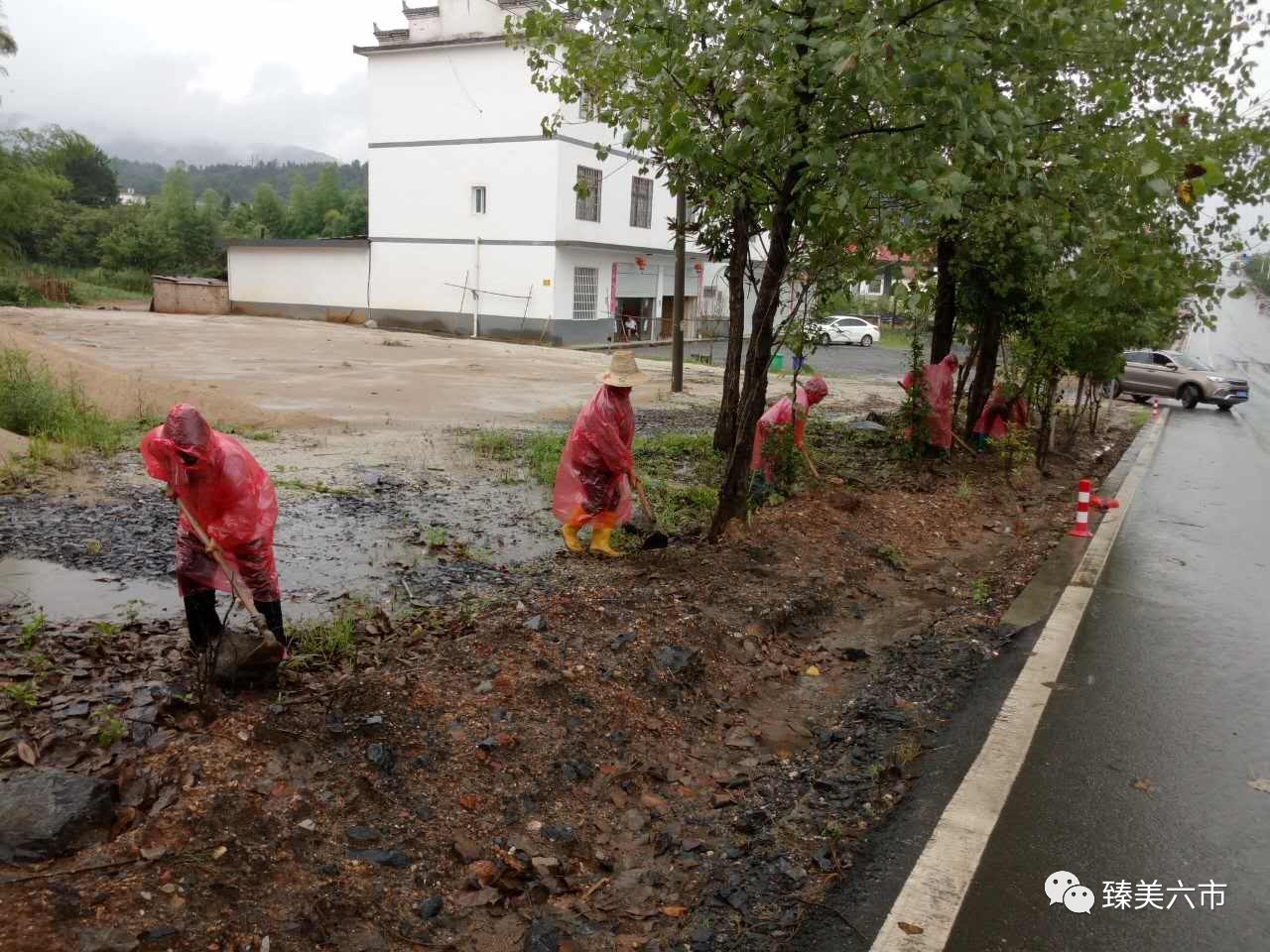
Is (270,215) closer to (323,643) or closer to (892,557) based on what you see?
(892,557)

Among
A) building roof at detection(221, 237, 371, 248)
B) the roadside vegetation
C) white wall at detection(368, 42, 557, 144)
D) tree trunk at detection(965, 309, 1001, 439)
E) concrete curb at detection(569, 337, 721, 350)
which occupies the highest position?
white wall at detection(368, 42, 557, 144)

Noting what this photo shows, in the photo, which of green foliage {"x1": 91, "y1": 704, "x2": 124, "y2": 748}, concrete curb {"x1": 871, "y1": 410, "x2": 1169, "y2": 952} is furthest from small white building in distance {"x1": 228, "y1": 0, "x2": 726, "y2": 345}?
green foliage {"x1": 91, "y1": 704, "x2": 124, "y2": 748}

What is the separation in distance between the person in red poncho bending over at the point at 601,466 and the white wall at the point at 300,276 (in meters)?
28.9

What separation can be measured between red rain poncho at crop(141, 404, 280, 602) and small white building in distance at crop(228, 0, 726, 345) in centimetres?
2697

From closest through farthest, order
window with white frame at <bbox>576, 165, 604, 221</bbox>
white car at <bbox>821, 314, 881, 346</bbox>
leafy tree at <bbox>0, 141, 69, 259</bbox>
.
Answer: leafy tree at <bbox>0, 141, 69, 259</bbox> < window with white frame at <bbox>576, 165, 604, 221</bbox> < white car at <bbox>821, 314, 881, 346</bbox>

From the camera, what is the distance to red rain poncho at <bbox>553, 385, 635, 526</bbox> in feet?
22.4

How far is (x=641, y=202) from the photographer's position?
35688 mm

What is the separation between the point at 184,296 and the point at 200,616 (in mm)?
34075

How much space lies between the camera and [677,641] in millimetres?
5262

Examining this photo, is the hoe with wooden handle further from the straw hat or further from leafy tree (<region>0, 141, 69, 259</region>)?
leafy tree (<region>0, 141, 69, 259</region>)

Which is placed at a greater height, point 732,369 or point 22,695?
point 732,369

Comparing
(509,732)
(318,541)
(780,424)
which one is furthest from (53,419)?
(509,732)

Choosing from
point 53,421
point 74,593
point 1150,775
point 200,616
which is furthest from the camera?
point 53,421

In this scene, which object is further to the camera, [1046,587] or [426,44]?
[426,44]
